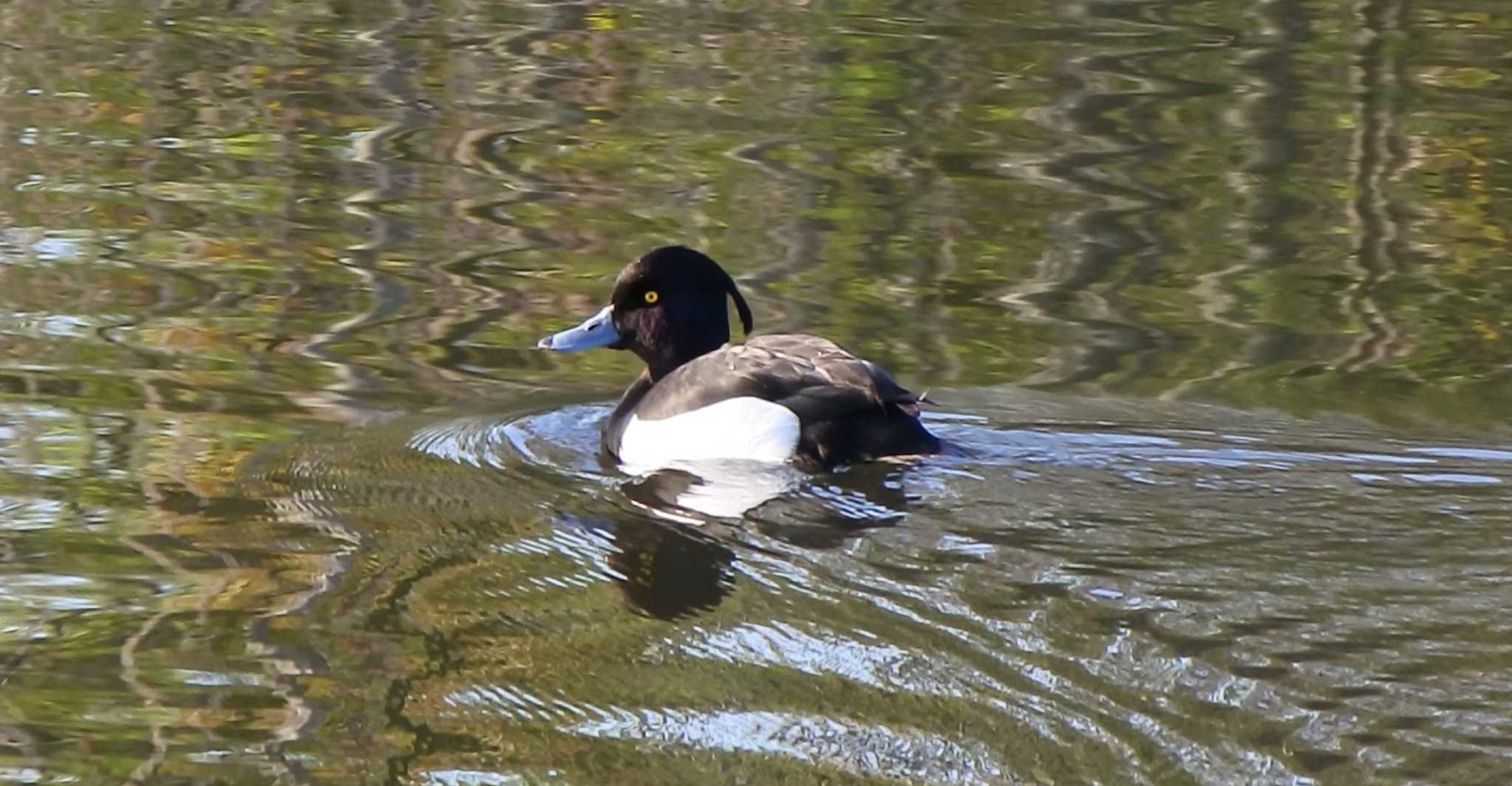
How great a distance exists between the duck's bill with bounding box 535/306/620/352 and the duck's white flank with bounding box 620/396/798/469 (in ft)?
2.37

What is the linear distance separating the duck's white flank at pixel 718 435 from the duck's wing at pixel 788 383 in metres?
0.03

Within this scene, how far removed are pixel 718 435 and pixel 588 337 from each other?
1.01 m

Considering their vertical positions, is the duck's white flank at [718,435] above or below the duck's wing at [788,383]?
below

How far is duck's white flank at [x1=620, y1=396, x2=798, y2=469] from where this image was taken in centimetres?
767

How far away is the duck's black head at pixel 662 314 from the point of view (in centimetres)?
852

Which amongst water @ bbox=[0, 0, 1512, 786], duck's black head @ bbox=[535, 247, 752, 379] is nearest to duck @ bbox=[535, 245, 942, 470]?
water @ bbox=[0, 0, 1512, 786]

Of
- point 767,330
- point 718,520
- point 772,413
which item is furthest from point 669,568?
point 767,330

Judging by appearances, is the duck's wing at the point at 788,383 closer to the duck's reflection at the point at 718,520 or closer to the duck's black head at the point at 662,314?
the duck's reflection at the point at 718,520

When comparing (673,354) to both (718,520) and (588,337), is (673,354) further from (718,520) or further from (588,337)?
(718,520)

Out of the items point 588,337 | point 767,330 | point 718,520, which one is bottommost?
point 767,330

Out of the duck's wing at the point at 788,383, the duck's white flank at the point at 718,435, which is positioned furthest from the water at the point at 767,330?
the duck's wing at the point at 788,383

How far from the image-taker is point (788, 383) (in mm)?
7715

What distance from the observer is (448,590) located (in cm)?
629

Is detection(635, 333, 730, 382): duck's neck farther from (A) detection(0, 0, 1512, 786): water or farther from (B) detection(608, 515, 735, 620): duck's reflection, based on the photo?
(B) detection(608, 515, 735, 620): duck's reflection
